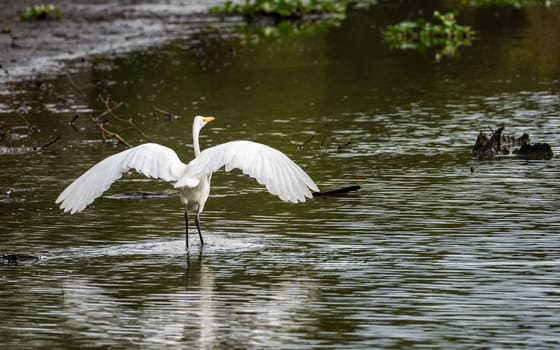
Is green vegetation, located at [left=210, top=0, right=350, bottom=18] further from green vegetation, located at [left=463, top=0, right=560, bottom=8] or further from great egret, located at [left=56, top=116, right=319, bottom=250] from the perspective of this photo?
great egret, located at [left=56, top=116, right=319, bottom=250]

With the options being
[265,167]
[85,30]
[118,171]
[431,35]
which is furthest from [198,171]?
[85,30]

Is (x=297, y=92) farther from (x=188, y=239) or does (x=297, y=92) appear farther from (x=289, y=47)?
(x=188, y=239)

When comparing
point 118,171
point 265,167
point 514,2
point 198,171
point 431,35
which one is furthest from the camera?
point 514,2

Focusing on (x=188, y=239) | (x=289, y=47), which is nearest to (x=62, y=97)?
(x=289, y=47)

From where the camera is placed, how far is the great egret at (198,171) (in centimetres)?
1079

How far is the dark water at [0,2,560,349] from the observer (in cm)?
918

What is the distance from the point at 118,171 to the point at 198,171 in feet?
2.35

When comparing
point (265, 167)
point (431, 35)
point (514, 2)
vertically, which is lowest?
point (431, 35)

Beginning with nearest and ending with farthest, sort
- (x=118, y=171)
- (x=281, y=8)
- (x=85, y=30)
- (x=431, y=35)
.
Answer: (x=118, y=171) → (x=431, y=35) → (x=85, y=30) → (x=281, y=8)

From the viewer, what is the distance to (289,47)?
107ft

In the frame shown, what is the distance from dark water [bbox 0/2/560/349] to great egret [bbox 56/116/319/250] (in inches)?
20.8

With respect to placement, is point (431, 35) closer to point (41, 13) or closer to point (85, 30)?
point (85, 30)

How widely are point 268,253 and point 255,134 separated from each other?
26.2 ft

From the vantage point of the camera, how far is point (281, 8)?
40531 millimetres
